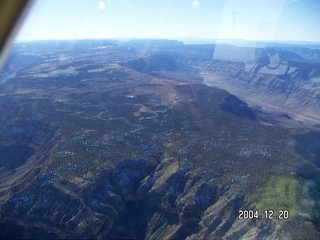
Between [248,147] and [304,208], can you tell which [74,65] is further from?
[304,208]

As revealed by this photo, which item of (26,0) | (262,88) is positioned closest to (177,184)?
(26,0)

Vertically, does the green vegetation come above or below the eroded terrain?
above
